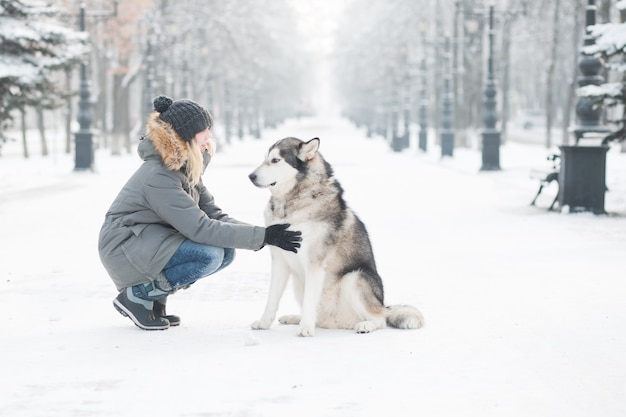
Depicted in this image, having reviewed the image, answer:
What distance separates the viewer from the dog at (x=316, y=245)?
645 centimetres

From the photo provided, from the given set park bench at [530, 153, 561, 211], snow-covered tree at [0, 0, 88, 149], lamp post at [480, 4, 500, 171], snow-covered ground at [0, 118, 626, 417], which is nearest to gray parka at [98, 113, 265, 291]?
snow-covered ground at [0, 118, 626, 417]

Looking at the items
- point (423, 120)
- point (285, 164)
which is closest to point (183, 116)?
point (285, 164)

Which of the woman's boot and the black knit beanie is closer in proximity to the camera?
the black knit beanie

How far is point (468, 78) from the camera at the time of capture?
41.8m

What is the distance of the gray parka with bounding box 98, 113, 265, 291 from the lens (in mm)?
6516

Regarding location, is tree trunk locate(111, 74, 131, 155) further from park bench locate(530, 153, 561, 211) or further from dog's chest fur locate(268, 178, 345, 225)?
dog's chest fur locate(268, 178, 345, 225)

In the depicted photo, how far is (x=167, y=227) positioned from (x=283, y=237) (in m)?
0.91

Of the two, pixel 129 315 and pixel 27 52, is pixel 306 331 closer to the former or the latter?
pixel 129 315

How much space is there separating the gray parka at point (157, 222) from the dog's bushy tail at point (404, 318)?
1.15m

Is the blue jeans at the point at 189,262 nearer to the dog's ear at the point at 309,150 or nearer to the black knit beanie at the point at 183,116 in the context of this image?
the black knit beanie at the point at 183,116

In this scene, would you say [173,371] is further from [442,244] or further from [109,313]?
[442,244]

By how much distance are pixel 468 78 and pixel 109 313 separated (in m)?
35.4

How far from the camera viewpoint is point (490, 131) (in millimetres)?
26797

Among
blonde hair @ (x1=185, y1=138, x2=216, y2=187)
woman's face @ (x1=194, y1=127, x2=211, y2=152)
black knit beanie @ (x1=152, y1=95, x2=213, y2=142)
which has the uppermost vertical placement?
black knit beanie @ (x1=152, y1=95, x2=213, y2=142)
